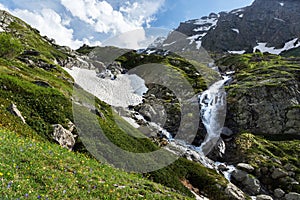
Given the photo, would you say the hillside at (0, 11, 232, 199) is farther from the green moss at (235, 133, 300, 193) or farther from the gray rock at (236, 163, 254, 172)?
the green moss at (235, 133, 300, 193)

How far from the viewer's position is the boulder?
28.2 meters

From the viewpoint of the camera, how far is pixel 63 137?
2898cm

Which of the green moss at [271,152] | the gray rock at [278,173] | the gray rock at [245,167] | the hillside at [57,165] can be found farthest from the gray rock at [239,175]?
the hillside at [57,165]

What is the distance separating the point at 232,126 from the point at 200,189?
1594 inches

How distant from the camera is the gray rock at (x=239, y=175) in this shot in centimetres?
4403

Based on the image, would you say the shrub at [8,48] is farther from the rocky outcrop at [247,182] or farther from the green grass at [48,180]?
the rocky outcrop at [247,182]

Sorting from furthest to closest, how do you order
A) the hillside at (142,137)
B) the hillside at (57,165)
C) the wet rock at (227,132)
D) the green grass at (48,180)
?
the wet rock at (227,132), the hillside at (142,137), the hillside at (57,165), the green grass at (48,180)

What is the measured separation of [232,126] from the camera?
Result: 72062 mm

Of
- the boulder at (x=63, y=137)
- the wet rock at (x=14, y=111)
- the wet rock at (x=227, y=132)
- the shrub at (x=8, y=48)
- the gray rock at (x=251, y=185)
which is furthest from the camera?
the wet rock at (x=227, y=132)

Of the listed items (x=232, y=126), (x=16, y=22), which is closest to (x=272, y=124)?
(x=232, y=126)

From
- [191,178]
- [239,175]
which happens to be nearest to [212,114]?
[239,175]

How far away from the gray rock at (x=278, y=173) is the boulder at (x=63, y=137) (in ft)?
119

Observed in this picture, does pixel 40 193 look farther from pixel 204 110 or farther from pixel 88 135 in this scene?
pixel 204 110

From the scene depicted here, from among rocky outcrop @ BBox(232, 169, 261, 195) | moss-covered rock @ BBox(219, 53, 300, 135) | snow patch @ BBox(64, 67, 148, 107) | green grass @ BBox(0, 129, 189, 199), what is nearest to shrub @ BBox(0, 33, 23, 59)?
snow patch @ BBox(64, 67, 148, 107)
